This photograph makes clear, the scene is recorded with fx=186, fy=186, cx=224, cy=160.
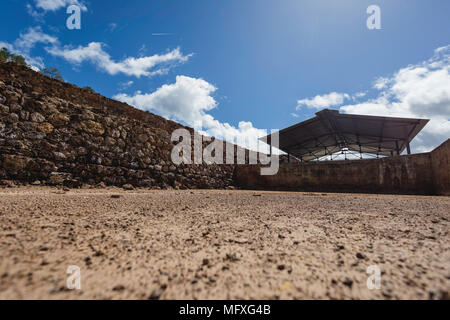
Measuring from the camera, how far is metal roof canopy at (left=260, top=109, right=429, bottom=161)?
8.13 meters

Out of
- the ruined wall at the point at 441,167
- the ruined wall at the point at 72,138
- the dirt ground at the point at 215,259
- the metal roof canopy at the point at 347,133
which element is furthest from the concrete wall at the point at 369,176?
the dirt ground at the point at 215,259

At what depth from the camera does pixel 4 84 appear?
3.96 m

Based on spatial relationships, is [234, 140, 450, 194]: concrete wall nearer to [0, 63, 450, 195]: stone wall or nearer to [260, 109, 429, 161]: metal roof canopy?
[0, 63, 450, 195]: stone wall

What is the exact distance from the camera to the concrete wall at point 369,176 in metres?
4.91

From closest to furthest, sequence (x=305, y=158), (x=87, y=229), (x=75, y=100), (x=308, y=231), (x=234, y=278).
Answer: (x=234, y=278), (x=87, y=229), (x=308, y=231), (x=75, y=100), (x=305, y=158)

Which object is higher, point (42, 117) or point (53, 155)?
point (42, 117)

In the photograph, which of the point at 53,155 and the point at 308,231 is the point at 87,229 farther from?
the point at 53,155

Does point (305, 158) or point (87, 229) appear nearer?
point (87, 229)

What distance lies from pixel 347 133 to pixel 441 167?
5.83 metres

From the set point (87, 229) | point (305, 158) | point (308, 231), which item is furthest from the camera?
point (305, 158)

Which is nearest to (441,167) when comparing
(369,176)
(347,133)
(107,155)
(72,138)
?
(369,176)
